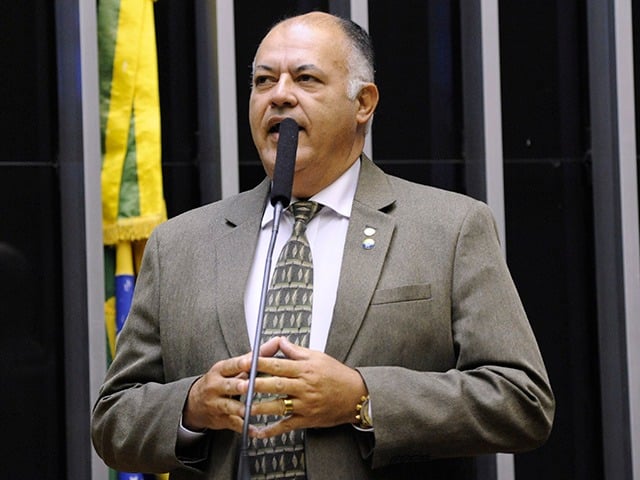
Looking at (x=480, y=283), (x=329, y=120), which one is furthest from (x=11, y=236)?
(x=480, y=283)

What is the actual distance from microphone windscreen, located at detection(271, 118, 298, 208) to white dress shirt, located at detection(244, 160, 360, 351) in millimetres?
260

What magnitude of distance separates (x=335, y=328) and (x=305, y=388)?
22 cm

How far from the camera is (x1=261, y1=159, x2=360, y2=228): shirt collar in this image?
2.54m

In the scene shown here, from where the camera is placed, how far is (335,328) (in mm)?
2348

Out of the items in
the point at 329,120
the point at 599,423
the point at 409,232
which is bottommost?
the point at 599,423

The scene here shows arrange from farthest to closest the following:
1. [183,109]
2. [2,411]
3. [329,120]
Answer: [183,109]
[2,411]
[329,120]

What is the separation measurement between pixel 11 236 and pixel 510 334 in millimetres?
→ 1997

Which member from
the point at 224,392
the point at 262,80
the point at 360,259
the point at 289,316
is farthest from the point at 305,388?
the point at 262,80

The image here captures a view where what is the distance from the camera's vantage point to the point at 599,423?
175 inches

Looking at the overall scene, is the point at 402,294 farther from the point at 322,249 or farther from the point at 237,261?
the point at 237,261

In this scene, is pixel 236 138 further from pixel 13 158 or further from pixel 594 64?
pixel 594 64

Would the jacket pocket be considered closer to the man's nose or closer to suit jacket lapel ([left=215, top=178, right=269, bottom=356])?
suit jacket lapel ([left=215, top=178, right=269, bottom=356])

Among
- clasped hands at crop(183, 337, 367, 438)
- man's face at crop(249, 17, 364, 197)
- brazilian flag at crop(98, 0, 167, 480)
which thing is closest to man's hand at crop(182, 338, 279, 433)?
clasped hands at crop(183, 337, 367, 438)

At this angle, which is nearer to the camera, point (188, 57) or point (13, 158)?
point (13, 158)
